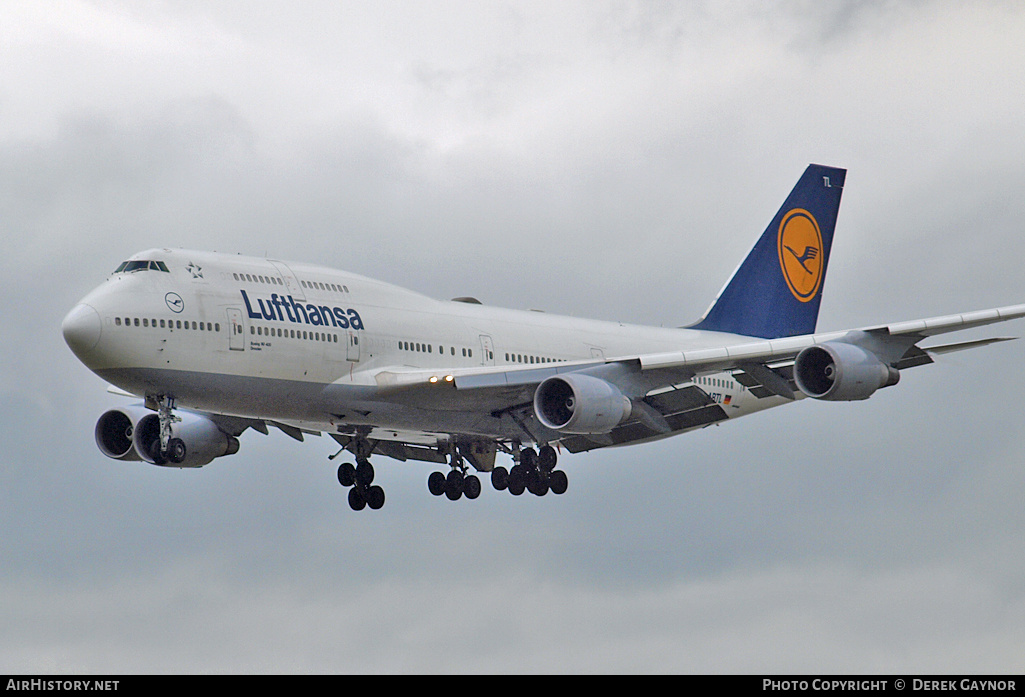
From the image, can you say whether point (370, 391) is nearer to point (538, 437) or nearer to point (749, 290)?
point (538, 437)

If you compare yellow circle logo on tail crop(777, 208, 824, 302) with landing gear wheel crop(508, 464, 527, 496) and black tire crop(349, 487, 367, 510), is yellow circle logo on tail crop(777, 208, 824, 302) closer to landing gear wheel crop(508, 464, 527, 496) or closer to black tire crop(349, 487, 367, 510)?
Result: landing gear wheel crop(508, 464, 527, 496)

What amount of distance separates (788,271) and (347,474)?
20.1 meters

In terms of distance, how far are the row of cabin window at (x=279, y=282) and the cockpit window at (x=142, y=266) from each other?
6.44ft

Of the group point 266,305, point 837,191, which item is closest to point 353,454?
point 266,305

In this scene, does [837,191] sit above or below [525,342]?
above

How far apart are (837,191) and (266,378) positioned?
96.7 feet

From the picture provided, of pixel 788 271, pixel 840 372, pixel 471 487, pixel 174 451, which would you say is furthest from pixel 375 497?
pixel 788 271

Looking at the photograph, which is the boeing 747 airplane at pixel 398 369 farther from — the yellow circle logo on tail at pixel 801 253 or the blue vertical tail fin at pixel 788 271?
the yellow circle logo on tail at pixel 801 253

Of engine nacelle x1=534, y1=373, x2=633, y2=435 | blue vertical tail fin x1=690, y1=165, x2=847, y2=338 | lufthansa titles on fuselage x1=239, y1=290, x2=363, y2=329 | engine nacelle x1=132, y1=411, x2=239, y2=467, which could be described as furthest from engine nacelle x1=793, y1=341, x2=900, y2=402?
engine nacelle x1=132, y1=411, x2=239, y2=467

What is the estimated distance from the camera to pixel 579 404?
126 feet

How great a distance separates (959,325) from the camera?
126 ft

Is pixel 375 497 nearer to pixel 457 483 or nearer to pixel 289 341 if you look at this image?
pixel 457 483

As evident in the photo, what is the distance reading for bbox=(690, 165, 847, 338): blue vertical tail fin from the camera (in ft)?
177

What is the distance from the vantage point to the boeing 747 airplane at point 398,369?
3597 cm
